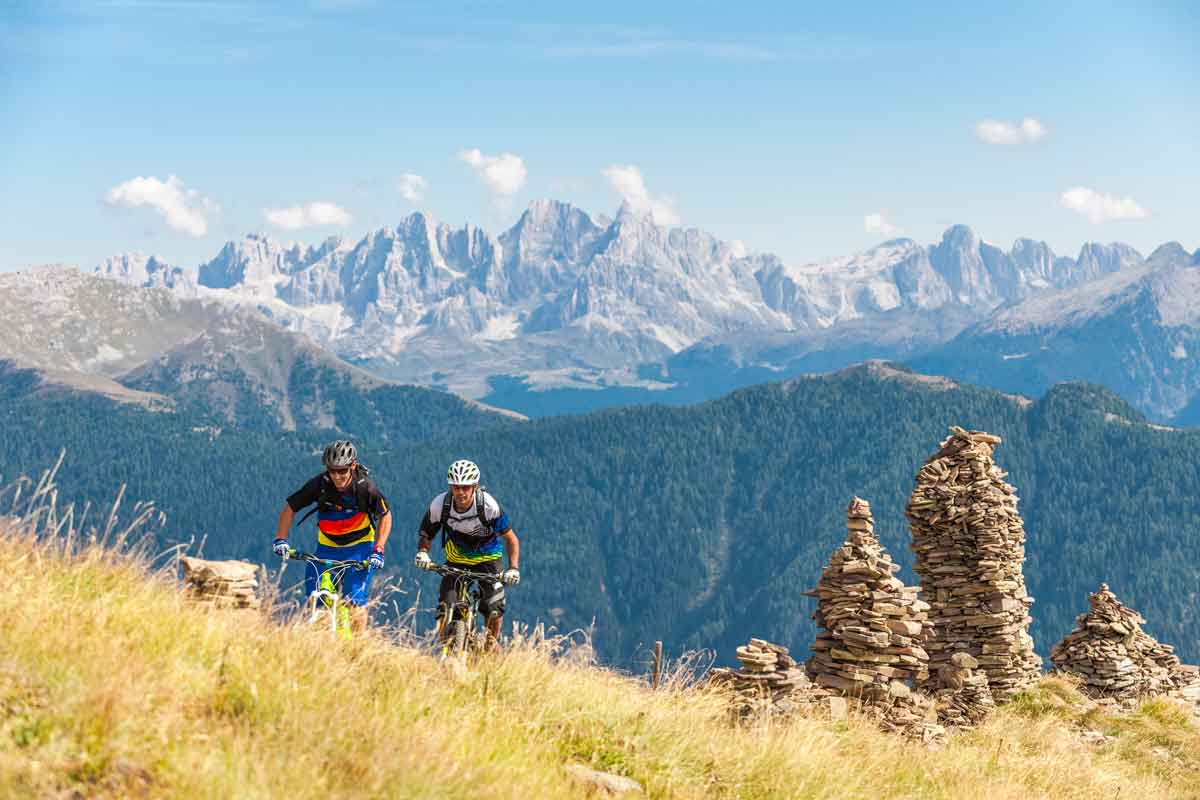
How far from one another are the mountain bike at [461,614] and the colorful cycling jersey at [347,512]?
3.89 ft

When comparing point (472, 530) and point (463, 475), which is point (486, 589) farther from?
point (463, 475)

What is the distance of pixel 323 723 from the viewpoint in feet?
25.9

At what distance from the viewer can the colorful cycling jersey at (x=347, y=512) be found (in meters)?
15.1

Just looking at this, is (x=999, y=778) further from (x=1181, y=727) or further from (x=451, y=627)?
(x=1181, y=727)

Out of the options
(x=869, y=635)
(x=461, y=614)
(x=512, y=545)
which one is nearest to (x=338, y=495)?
(x=461, y=614)

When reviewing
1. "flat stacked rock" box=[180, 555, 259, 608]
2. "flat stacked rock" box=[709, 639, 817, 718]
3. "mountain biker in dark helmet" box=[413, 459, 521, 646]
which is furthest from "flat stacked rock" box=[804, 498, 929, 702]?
"flat stacked rock" box=[180, 555, 259, 608]

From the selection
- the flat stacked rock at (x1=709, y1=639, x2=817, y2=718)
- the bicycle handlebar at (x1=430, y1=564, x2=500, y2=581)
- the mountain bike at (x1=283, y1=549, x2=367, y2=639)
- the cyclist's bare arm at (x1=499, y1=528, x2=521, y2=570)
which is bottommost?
the flat stacked rock at (x1=709, y1=639, x2=817, y2=718)

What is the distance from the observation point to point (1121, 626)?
1163 inches

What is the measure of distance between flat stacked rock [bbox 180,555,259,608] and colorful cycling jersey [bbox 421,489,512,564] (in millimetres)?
3611

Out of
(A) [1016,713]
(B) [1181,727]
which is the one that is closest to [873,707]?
(A) [1016,713]

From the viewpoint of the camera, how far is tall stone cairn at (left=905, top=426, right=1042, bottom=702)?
2750 centimetres

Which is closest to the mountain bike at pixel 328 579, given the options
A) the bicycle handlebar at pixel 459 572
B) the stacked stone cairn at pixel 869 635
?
the bicycle handlebar at pixel 459 572

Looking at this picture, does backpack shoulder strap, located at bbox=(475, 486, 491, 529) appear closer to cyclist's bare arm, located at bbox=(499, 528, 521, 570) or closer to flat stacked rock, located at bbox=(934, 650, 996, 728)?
cyclist's bare arm, located at bbox=(499, 528, 521, 570)

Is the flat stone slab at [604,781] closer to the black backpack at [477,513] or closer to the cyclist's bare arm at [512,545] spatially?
the cyclist's bare arm at [512,545]
